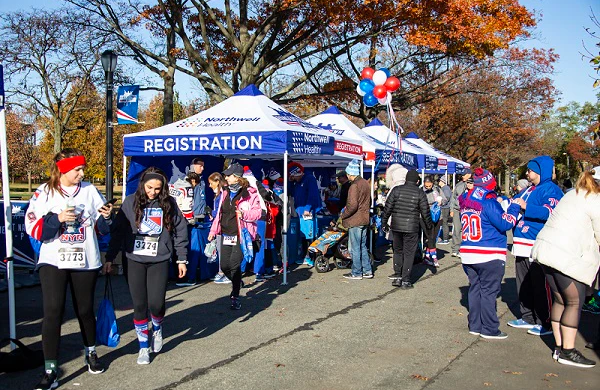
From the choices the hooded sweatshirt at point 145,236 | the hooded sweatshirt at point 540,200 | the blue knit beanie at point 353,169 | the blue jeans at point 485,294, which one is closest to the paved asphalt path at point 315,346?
the blue jeans at point 485,294

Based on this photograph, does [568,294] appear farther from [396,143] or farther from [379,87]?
[396,143]

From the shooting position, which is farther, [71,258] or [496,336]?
[496,336]

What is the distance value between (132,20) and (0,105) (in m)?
Result: 13.4

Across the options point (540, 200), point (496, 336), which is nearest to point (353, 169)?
point (540, 200)

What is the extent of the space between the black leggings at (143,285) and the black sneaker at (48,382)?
3.01 ft

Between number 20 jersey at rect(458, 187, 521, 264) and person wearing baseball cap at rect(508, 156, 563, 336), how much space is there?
356 mm

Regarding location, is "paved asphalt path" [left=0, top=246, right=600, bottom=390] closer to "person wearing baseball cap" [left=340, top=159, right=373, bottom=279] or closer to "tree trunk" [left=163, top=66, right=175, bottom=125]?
"person wearing baseball cap" [left=340, top=159, right=373, bottom=279]

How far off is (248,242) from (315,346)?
221 cm

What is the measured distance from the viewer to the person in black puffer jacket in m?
10.4

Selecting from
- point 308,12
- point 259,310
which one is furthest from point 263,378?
point 308,12

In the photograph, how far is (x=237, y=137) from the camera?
1028cm

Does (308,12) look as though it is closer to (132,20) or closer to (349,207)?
(132,20)

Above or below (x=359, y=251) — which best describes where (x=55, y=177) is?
above

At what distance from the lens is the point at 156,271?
5906 millimetres
